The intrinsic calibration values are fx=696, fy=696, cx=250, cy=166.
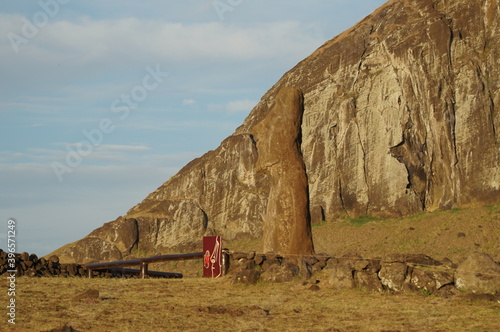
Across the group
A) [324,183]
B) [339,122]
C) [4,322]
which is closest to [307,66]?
[339,122]

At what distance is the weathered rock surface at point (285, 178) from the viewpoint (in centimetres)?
1997

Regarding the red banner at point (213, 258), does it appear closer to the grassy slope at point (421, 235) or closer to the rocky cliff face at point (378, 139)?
the grassy slope at point (421, 235)

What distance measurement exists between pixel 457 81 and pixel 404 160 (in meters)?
5.68

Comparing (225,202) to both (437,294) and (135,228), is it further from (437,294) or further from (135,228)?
(437,294)

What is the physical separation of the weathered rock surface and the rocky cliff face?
70.3ft

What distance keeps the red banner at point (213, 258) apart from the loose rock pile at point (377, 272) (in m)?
0.43

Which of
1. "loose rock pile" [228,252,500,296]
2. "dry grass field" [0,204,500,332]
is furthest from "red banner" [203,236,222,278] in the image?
"dry grass field" [0,204,500,332]

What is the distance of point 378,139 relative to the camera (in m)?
44.0

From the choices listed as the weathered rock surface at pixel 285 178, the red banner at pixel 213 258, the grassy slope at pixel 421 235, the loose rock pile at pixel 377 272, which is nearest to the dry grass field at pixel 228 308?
the loose rock pile at pixel 377 272

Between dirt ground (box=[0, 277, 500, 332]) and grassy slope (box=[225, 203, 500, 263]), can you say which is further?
grassy slope (box=[225, 203, 500, 263])

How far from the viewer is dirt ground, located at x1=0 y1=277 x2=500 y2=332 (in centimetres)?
1232

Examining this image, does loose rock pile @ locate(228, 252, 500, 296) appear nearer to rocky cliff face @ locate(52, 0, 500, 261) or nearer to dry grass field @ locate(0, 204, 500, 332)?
dry grass field @ locate(0, 204, 500, 332)

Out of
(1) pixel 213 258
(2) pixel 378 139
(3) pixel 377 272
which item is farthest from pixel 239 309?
(2) pixel 378 139

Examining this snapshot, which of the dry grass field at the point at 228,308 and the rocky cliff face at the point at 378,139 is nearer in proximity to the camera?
the dry grass field at the point at 228,308
